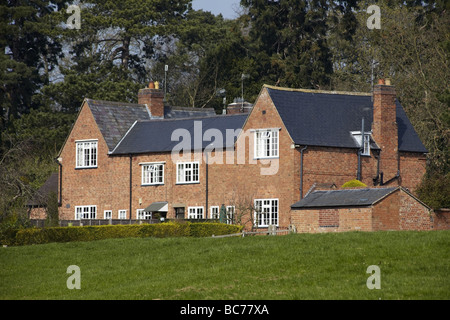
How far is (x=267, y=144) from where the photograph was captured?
5353 centimetres

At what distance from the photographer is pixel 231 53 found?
82125mm

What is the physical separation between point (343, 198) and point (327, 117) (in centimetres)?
847

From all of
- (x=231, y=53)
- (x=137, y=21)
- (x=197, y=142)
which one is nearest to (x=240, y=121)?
(x=197, y=142)

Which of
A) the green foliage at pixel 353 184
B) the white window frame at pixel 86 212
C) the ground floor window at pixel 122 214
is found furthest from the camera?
the white window frame at pixel 86 212

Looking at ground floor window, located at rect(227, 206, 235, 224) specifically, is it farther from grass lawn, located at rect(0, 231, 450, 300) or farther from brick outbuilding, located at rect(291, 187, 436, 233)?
grass lawn, located at rect(0, 231, 450, 300)

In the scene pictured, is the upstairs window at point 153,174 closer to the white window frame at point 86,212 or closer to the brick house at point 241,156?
the brick house at point 241,156

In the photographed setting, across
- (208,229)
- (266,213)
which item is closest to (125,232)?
(208,229)

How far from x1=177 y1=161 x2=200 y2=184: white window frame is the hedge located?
8.77m

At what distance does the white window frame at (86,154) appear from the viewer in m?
60.6

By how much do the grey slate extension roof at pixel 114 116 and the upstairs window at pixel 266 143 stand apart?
11.0 meters

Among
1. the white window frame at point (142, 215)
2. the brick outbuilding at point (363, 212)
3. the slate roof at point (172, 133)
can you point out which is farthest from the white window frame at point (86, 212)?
the brick outbuilding at point (363, 212)

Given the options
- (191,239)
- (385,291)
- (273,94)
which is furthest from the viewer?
(273,94)
